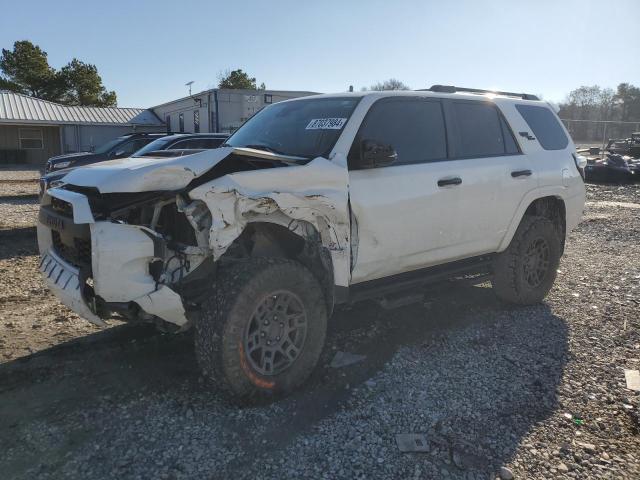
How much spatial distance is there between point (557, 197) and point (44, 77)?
162ft

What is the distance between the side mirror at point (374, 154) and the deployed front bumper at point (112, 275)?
1.63 m

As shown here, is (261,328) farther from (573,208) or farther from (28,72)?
(28,72)

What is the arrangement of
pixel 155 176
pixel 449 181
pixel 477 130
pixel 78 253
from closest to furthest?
1. pixel 155 176
2. pixel 78 253
3. pixel 449 181
4. pixel 477 130

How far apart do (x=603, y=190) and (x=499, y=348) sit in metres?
14.7

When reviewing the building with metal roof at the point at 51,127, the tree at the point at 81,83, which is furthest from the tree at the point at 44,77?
the building with metal roof at the point at 51,127

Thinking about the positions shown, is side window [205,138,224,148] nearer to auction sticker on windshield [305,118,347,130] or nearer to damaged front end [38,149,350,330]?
auction sticker on windshield [305,118,347,130]

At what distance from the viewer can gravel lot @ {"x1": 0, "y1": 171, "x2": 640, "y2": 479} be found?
290 centimetres

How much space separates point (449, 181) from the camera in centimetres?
439

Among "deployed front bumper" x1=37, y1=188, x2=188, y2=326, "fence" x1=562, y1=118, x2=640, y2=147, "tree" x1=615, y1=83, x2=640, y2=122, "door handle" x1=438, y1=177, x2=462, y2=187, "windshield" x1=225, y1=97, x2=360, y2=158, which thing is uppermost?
"tree" x1=615, y1=83, x2=640, y2=122

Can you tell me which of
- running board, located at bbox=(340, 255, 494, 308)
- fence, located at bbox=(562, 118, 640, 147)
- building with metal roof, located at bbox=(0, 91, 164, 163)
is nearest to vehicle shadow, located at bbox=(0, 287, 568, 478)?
running board, located at bbox=(340, 255, 494, 308)

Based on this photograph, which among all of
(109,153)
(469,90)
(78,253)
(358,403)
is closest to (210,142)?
(109,153)

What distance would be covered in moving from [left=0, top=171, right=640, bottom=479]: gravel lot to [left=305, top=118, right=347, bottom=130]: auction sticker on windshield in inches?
71.9

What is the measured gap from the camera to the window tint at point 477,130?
15.4ft

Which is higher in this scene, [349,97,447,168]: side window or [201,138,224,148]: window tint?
[201,138,224,148]: window tint
